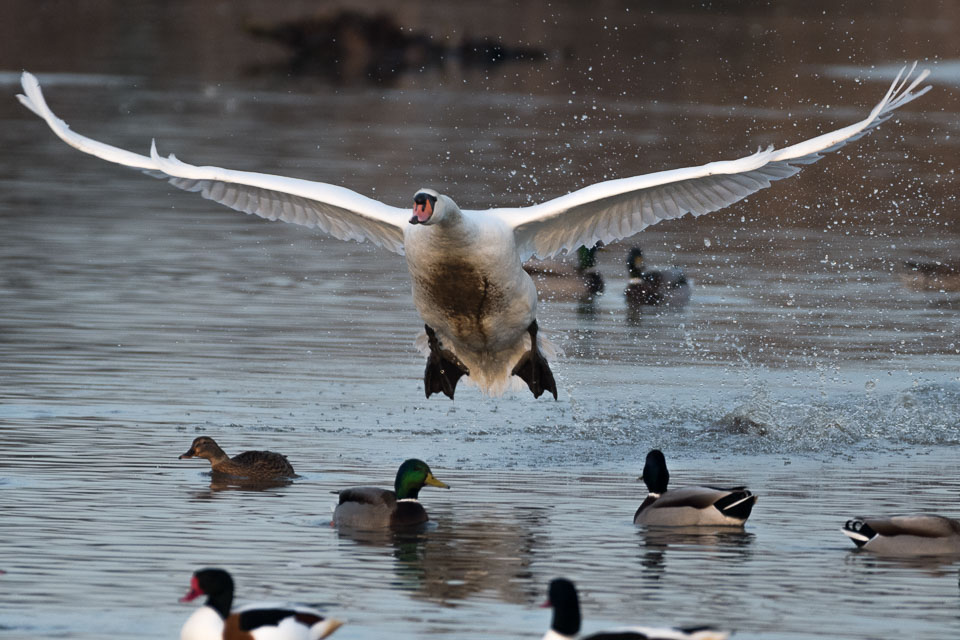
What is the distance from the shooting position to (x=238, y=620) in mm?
8000

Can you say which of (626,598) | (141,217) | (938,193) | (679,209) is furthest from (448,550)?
(938,193)

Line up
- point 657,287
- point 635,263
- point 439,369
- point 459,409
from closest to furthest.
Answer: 1. point 439,369
2. point 459,409
3. point 657,287
4. point 635,263

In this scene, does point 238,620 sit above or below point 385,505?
below

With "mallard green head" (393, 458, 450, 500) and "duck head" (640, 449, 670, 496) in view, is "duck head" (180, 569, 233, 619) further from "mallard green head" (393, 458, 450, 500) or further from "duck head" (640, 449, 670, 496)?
"duck head" (640, 449, 670, 496)

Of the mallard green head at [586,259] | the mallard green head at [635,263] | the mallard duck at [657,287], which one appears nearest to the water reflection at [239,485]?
the mallard duck at [657,287]

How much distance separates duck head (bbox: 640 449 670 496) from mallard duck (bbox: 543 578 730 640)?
3404 millimetres

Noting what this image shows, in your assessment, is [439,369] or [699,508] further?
[439,369]

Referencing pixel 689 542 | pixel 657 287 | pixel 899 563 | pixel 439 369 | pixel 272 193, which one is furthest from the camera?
pixel 657 287

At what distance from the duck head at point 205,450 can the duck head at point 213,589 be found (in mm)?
3841

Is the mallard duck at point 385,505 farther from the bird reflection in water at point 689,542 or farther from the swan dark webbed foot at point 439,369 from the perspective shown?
the swan dark webbed foot at point 439,369

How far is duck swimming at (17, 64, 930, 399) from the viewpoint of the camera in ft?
40.7

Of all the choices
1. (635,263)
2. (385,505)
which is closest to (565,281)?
(635,263)

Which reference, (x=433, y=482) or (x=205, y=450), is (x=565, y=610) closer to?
(x=433, y=482)

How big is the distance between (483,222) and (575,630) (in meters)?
5.28
